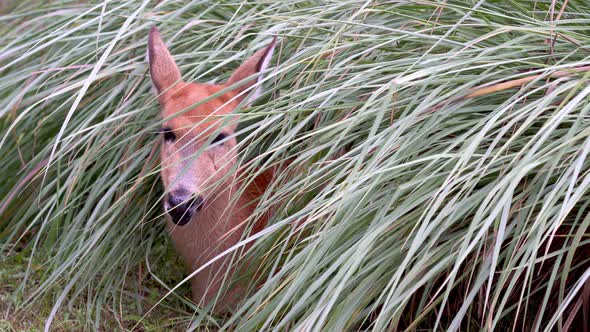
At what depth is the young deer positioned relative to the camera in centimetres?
386

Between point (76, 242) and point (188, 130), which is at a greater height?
point (188, 130)

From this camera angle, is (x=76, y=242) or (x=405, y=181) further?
(x=76, y=242)

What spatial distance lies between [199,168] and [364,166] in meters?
0.84

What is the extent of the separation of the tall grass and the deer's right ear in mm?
125

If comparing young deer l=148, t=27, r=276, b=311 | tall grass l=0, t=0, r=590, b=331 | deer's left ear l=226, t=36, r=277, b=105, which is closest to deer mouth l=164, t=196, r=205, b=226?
young deer l=148, t=27, r=276, b=311

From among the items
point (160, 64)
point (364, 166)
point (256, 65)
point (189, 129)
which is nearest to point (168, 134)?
point (189, 129)

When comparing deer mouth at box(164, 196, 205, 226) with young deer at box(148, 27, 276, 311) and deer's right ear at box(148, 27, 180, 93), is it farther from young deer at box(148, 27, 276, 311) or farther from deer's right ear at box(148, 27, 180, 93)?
deer's right ear at box(148, 27, 180, 93)

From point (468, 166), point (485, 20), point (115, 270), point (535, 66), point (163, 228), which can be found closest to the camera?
point (468, 166)

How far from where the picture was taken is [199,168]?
3938mm

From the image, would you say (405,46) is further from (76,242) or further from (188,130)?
(76,242)

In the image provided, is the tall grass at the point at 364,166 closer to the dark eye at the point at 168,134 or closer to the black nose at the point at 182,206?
the dark eye at the point at 168,134

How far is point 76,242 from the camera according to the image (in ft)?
14.5

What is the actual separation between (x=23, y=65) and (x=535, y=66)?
277cm

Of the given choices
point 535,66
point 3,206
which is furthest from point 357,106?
point 3,206
